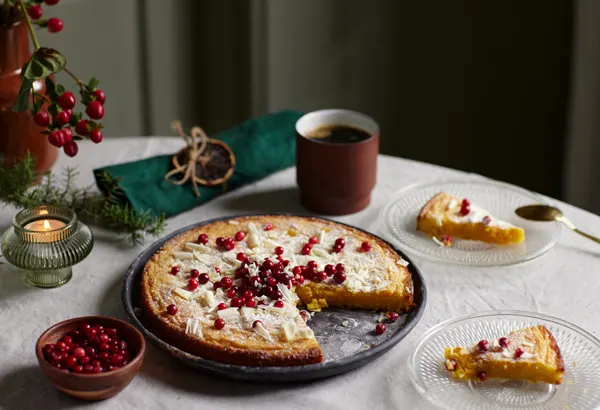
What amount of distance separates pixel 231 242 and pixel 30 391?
2.03ft

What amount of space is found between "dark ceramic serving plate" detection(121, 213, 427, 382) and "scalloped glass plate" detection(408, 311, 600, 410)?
0.26 feet

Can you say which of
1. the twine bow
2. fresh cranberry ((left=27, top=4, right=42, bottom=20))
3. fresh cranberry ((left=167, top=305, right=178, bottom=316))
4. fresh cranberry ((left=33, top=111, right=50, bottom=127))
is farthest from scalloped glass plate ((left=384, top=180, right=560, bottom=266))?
fresh cranberry ((left=27, top=4, right=42, bottom=20))

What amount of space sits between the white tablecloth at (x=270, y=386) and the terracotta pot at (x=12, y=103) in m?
0.18

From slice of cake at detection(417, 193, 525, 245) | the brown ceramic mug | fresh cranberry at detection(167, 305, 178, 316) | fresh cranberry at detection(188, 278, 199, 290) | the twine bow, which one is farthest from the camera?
the twine bow

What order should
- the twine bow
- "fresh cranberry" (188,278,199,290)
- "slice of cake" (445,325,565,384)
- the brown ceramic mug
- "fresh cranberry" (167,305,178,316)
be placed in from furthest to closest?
1. the twine bow
2. the brown ceramic mug
3. "fresh cranberry" (188,278,199,290)
4. "fresh cranberry" (167,305,178,316)
5. "slice of cake" (445,325,565,384)

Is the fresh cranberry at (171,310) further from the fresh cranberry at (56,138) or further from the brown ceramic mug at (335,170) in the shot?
the brown ceramic mug at (335,170)

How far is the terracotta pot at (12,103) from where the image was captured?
7.37ft

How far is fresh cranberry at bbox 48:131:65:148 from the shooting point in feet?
6.37

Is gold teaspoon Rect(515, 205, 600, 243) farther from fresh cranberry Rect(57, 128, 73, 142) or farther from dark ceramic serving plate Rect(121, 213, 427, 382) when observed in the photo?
fresh cranberry Rect(57, 128, 73, 142)

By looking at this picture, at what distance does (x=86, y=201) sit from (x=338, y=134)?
0.73 meters

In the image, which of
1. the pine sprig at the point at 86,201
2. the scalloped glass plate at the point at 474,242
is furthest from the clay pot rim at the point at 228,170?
the scalloped glass plate at the point at 474,242

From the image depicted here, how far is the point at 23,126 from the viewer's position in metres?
2.32

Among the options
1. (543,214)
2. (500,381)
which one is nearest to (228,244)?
(500,381)

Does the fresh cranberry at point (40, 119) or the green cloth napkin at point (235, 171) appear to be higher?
the fresh cranberry at point (40, 119)
